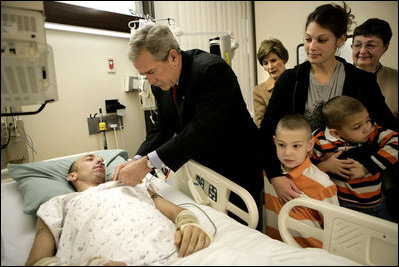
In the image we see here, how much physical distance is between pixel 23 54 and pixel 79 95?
624mm

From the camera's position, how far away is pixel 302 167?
1256mm

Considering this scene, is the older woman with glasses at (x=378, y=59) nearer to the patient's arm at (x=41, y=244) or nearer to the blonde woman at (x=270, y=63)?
the blonde woman at (x=270, y=63)

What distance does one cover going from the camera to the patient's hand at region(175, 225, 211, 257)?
97cm

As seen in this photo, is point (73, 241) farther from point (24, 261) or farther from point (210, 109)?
point (210, 109)

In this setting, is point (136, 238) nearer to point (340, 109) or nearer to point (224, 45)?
point (340, 109)

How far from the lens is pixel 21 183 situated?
129 cm

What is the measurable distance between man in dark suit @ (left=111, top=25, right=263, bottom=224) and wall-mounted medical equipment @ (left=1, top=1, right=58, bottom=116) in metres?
0.37

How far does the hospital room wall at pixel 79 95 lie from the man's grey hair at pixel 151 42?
16.1 inches

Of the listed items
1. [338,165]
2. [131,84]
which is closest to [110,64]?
[131,84]

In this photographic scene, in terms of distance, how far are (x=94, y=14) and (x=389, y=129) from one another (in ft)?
4.86

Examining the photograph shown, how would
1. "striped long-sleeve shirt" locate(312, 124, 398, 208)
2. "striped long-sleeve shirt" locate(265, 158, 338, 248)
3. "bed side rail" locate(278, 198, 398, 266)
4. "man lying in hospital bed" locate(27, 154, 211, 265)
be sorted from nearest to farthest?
"bed side rail" locate(278, 198, 398, 266), "man lying in hospital bed" locate(27, 154, 211, 265), "striped long-sleeve shirt" locate(312, 124, 398, 208), "striped long-sleeve shirt" locate(265, 158, 338, 248)

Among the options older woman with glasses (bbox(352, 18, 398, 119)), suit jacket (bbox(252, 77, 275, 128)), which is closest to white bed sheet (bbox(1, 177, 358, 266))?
suit jacket (bbox(252, 77, 275, 128))

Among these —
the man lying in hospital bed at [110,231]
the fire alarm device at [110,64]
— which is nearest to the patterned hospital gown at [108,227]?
the man lying in hospital bed at [110,231]

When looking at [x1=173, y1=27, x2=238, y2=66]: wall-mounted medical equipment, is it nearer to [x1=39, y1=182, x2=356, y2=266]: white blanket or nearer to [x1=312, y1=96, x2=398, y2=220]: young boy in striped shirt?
[x1=312, y1=96, x2=398, y2=220]: young boy in striped shirt
